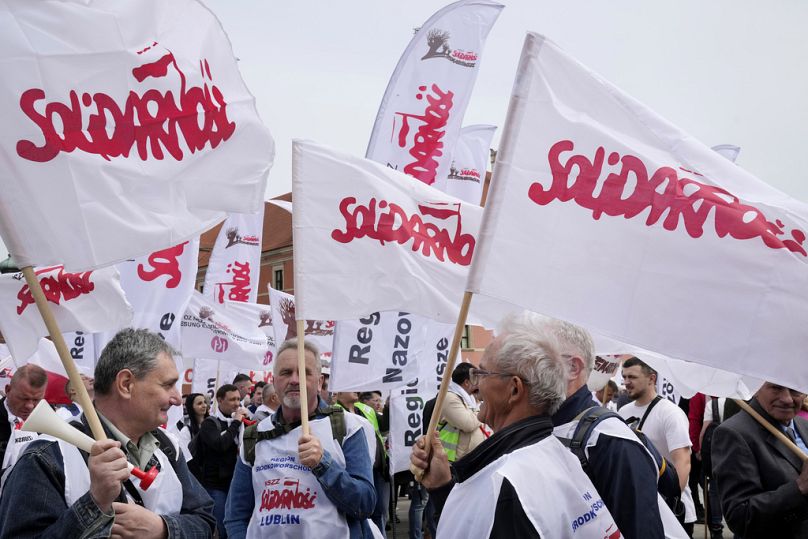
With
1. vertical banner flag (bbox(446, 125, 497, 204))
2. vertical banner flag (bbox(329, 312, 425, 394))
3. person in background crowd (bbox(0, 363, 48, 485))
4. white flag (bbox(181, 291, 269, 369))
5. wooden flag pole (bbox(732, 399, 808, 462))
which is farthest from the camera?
white flag (bbox(181, 291, 269, 369))

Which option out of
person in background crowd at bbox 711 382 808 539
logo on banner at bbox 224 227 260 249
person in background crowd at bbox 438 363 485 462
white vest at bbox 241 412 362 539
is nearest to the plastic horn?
white vest at bbox 241 412 362 539

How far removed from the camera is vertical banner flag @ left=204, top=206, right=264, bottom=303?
13117mm

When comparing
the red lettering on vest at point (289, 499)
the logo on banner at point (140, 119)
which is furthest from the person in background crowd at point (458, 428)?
the logo on banner at point (140, 119)

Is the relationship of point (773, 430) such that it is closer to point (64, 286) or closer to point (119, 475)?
point (119, 475)

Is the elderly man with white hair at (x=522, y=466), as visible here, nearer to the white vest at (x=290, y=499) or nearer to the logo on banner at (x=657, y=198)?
the logo on banner at (x=657, y=198)

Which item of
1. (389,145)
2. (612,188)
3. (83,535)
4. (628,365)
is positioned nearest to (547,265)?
(612,188)

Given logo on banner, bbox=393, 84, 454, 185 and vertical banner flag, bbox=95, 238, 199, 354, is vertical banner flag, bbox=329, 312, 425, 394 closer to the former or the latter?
logo on banner, bbox=393, 84, 454, 185

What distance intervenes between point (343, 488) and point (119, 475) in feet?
6.65

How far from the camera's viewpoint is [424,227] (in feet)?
17.1

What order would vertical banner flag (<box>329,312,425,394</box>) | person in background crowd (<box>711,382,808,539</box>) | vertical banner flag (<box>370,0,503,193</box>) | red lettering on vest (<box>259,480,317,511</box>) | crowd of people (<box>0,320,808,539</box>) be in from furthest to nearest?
vertical banner flag (<box>370,0,503,193</box>) → vertical banner flag (<box>329,312,425,394</box>) → red lettering on vest (<box>259,480,317,511</box>) → person in background crowd (<box>711,382,808,539</box>) → crowd of people (<box>0,320,808,539</box>)

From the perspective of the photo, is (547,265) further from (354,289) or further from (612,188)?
(354,289)

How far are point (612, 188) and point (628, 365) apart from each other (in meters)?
4.31

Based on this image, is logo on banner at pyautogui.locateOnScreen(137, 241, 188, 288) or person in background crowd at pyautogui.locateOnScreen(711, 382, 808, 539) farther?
logo on banner at pyautogui.locateOnScreen(137, 241, 188, 288)

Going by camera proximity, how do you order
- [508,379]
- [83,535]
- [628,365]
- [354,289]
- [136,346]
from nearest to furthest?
[83,535]
[508,379]
[136,346]
[354,289]
[628,365]
